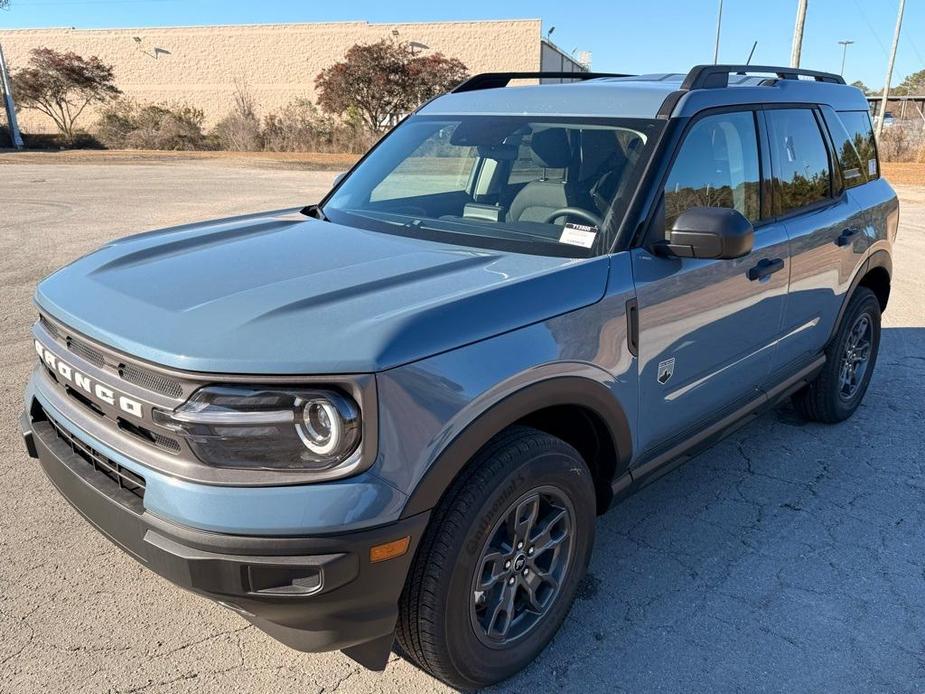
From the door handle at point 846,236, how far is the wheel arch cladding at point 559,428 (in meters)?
2.08

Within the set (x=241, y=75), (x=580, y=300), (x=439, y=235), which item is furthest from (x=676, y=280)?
(x=241, y=75)

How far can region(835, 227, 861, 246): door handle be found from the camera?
13.2 feet

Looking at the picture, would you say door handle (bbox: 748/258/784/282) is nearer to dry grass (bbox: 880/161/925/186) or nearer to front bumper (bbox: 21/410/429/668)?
front bumper (bbox: 21/410/429/668)

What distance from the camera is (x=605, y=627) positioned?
283cm

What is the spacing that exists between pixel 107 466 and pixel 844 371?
4.20 m

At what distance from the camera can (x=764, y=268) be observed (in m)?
3.36

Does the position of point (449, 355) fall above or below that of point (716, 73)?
below

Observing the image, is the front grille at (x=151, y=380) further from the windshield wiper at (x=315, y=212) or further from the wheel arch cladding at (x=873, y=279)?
the wheel arch cladding at (x=873, y=279)

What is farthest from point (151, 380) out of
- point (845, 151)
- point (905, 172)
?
point (905, 172)

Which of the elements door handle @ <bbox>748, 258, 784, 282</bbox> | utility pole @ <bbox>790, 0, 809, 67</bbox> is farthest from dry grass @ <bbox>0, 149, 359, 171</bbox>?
door handle @ <bbox>748, 258, 784, 282</bbox>

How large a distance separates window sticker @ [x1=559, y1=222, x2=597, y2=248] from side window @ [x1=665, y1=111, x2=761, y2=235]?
0.32 metres

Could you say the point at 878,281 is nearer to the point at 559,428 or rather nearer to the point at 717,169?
the point at 717,169

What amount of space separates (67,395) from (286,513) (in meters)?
1.10

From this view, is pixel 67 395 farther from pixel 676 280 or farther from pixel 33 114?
pixel 33 114
